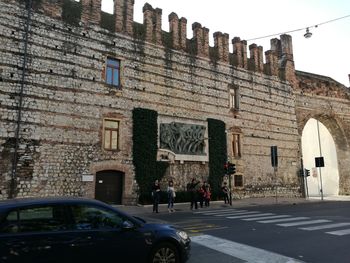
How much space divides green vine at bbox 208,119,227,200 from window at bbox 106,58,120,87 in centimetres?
696

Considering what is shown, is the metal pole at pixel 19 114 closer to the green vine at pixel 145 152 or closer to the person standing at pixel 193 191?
the green vine at pixel 145 152

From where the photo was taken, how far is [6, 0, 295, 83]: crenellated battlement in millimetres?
17391

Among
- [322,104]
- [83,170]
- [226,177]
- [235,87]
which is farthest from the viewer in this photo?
[322,104]

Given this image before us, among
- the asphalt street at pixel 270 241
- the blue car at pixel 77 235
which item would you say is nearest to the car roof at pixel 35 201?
the blue car at pixel 77 235

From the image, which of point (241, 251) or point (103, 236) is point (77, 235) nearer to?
point (103, 236)

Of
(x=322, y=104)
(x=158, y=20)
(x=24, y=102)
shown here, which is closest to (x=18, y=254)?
(x=24, y=102)

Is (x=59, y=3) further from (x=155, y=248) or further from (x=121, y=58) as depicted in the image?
(x=155, y=248)

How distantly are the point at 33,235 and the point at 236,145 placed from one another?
19.8m

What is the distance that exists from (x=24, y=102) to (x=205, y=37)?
1332 cm

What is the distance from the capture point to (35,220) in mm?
4457

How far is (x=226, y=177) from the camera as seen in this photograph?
72.0ft

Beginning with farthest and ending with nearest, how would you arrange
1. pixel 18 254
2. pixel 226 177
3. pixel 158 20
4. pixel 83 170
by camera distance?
pixel 226 177 → pixel 158 20 → pixel 83 170 → pixel 18 254

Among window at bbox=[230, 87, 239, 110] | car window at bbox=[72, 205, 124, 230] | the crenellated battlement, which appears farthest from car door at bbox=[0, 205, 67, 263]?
window at bbox=[230, 87, 239, 110]

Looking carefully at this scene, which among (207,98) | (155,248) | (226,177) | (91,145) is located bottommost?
(155,248)
